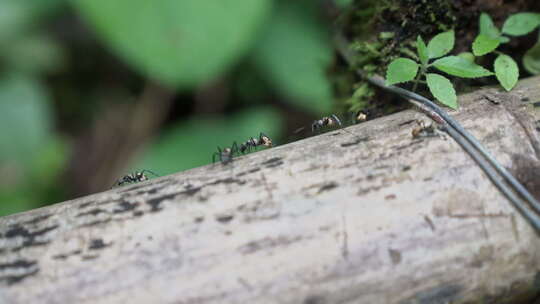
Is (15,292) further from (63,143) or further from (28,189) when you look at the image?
(63,143)

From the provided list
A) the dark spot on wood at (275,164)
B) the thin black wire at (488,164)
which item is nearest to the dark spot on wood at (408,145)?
the thin black wire at (488,164)

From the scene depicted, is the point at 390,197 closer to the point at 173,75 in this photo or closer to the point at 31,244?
the point at 31,244

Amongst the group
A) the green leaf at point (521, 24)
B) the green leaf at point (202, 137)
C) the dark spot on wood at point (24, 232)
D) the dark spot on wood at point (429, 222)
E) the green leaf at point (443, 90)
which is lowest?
the dark spot on wood at point (429, 222)

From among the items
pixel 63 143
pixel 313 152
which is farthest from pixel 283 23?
pixel 313 152

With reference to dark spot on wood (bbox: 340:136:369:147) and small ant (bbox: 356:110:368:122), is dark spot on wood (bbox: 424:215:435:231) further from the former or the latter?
small ant (bbox: 356:110:368:122)

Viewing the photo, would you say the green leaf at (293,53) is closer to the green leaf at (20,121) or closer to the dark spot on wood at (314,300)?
the green leaf at (20,121)

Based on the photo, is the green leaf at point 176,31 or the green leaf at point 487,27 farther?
the green leaf at point 176,31

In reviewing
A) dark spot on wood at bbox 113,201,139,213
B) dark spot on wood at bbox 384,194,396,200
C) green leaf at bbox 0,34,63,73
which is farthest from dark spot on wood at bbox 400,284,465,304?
green leaf at bbox 0,34,63,73

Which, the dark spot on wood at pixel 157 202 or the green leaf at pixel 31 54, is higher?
the green leaf at pixel 31 54
